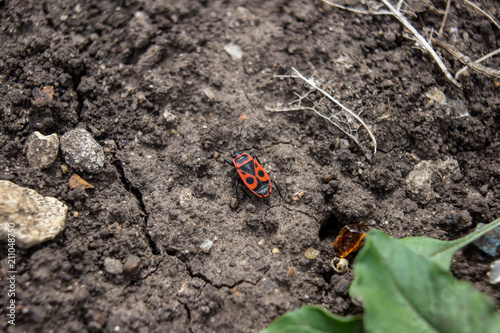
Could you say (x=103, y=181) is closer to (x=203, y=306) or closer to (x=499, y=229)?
(x=203, y=306)

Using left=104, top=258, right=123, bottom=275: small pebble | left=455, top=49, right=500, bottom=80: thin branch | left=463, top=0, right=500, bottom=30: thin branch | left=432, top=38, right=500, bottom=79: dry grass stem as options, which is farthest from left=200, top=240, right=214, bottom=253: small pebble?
left=463, top=0, right=500, bottom=30: thin branch

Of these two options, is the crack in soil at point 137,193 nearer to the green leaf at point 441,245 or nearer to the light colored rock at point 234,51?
the light colored rock at point 234,51

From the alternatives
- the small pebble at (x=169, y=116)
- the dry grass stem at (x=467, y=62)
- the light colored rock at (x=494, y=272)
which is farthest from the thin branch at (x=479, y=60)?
the small pebble at (x=169, y=116)

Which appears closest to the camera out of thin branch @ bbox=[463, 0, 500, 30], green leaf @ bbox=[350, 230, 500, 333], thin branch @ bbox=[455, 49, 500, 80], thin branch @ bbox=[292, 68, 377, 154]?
green leaf @ bbox=[350, 230, 500, 333]

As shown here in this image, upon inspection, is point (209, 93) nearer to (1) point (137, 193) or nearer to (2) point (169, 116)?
(2) point (169, 116)

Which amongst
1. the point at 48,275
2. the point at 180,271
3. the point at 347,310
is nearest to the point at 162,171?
the point at 180,271

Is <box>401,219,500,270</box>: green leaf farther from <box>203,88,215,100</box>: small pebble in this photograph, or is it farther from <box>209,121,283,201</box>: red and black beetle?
<box>203,88,215,100</box>: small pebble
